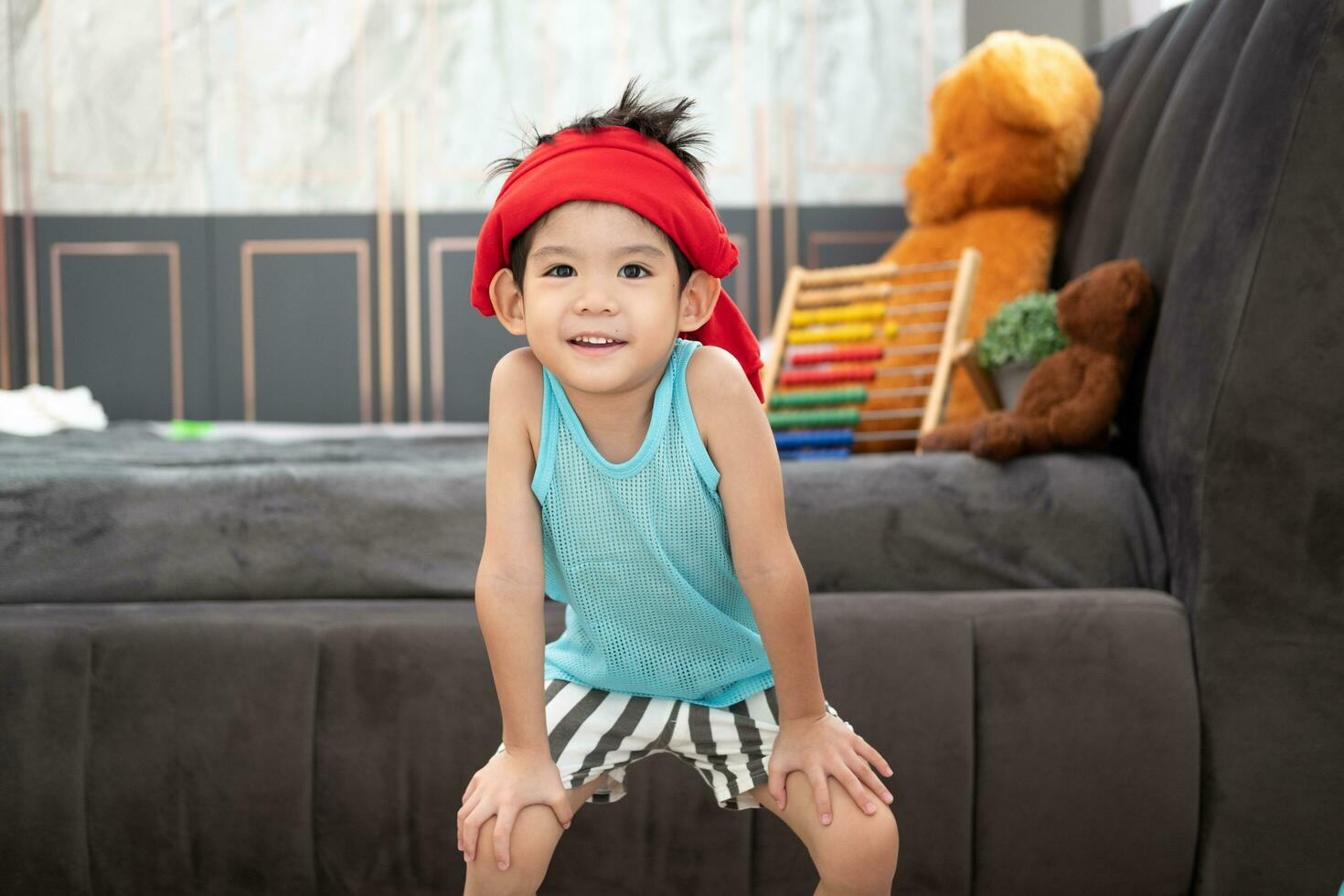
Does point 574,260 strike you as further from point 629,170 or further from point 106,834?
point 106,834

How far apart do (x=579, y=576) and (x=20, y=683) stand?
74cm

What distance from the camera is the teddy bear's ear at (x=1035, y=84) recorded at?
205 cm

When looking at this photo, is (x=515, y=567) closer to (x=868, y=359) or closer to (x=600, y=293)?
(x=600, y=293)

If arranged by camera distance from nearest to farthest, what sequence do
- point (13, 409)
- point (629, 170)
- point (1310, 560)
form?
1. point (629, 170)
2. point (1310, 560)
3. point (13, 409)

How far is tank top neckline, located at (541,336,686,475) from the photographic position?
3.10 feet

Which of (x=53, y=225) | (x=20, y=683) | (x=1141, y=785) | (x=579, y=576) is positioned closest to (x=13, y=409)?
(x=20, y=683)

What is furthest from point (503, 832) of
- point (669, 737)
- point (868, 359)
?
point (868, 359)

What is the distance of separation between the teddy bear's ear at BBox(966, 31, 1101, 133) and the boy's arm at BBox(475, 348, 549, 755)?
1.42m

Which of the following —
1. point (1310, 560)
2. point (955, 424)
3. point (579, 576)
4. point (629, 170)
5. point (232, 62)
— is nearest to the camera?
point (629, 170)

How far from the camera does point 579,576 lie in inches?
39.2

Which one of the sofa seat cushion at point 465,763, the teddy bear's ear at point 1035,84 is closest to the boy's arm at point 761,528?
the sofa seat cushion at point 465,763

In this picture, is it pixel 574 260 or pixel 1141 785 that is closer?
pixel 574 260

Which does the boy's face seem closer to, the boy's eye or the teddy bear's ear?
the boy's eye

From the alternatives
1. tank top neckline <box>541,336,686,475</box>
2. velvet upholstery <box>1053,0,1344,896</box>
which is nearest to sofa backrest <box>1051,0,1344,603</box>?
velvet upholstery <box>1053,0,1344,896</box>
